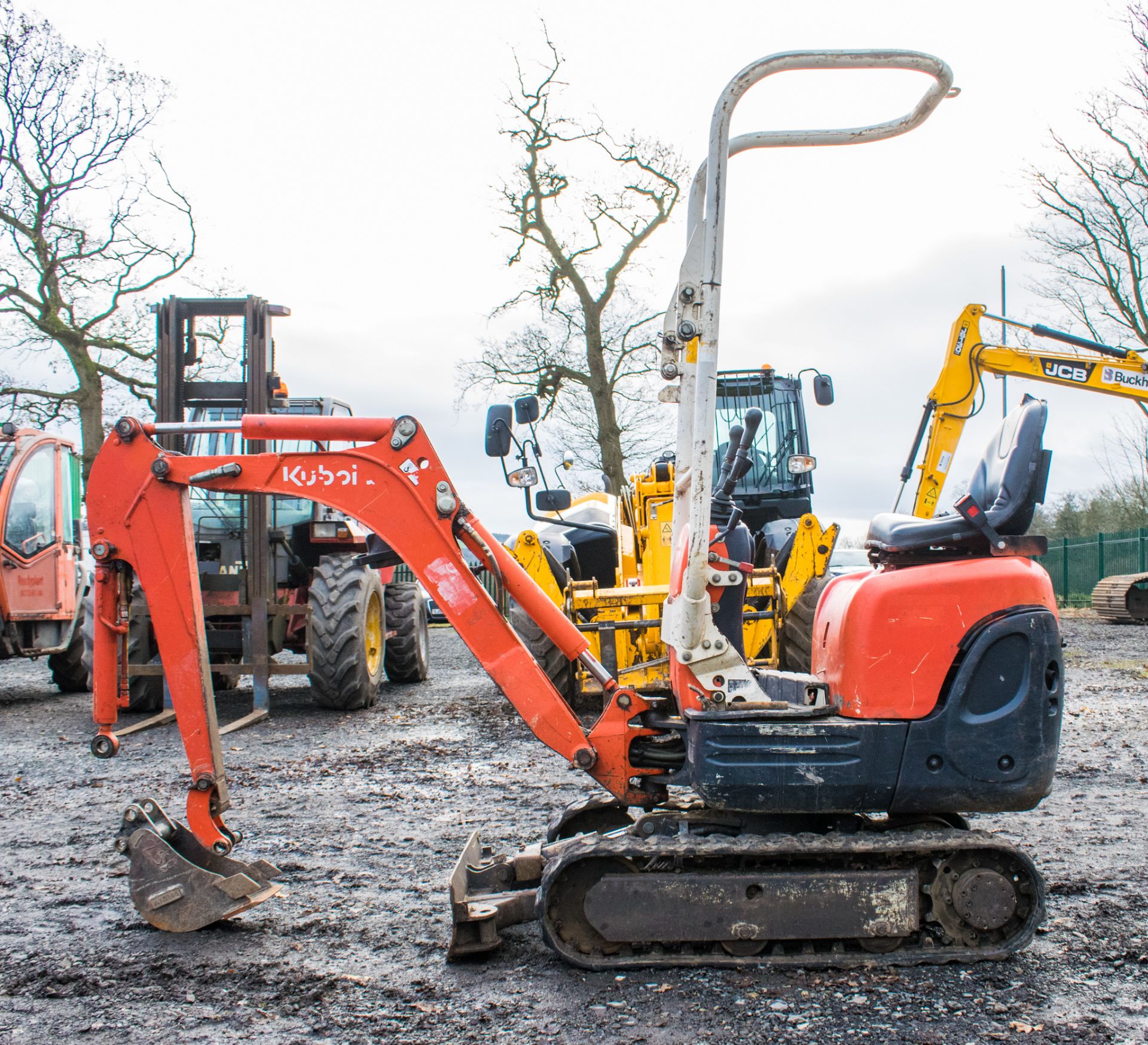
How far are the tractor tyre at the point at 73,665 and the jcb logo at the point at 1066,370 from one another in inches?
374

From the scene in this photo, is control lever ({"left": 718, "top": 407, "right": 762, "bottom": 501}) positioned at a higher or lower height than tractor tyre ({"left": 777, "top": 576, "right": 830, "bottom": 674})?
higher

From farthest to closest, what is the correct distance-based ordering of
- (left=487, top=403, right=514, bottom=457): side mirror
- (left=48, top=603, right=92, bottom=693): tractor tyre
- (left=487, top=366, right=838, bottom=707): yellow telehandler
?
(left=48, top=603, right=92, bottom=693): tractor tyre < (left=487, top=366, right=838, bottom=707): yellow telehandler < (left=487, top=403, right=514, bottom=457): side mirror

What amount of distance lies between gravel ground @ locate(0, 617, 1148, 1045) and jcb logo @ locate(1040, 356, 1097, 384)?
4.13 meters

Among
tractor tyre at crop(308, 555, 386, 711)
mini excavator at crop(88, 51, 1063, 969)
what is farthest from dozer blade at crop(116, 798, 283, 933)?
tractor tyre at crop(308, 555, 386, 711)

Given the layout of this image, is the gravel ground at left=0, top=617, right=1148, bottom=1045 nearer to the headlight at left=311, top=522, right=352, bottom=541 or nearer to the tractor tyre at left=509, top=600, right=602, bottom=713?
the tractor tyre at left=509, top=600, right=602, bottom=713

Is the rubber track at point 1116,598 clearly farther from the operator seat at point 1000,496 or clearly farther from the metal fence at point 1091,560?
the operator seat at point 1000,496

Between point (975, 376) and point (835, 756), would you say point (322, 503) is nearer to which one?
point (835, 756)

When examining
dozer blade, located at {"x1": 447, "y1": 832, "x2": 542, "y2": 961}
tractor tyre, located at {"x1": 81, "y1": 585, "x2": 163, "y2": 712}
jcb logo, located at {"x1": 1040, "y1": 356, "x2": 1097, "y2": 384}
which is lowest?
dozer blade, located at {"x1": 447, "y1": 832, "x2": 542, "y2": 961}

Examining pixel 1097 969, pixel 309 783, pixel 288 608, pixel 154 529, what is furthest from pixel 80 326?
pixel 1097 969

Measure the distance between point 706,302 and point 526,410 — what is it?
105 inches

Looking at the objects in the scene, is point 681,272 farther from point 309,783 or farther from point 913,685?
point 309,783

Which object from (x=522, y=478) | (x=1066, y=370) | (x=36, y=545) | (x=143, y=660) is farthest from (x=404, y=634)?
(x=1066, y=370)

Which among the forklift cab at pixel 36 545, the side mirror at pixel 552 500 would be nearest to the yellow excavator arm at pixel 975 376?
the side mirror at pixel 552 500

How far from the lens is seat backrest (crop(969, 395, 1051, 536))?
3461 mm
